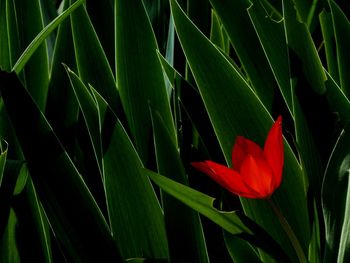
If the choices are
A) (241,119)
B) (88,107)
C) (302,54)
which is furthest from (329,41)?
(88,107)

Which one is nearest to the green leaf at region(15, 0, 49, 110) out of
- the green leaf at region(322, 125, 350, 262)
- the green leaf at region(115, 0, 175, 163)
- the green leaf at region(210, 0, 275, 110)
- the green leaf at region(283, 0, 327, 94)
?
the green leaf at region(115, 0, 175, 163)

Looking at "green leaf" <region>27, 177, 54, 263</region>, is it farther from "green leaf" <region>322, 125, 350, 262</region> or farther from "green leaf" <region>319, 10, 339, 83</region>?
"green leaf" <region>319, 10, 339, 83</region>

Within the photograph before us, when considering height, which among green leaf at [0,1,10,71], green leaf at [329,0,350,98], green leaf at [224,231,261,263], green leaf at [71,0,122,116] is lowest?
green leaf at [224,231,261,263]

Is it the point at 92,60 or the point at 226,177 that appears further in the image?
the point at 92,60

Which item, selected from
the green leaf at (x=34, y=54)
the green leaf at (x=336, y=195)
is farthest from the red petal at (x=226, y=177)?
the green leaf at (x=34, y=54)

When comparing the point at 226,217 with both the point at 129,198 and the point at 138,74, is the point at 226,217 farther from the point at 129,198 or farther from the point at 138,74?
the point at 138,74

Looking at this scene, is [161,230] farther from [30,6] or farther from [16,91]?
[30,6]

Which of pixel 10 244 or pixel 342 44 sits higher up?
pixel 342 44
